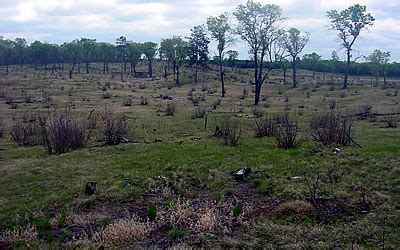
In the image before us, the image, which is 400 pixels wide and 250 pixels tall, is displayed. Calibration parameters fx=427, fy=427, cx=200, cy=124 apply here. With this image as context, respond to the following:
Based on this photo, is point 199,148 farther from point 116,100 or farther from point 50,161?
point 116,100

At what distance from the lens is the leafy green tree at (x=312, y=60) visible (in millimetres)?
94625

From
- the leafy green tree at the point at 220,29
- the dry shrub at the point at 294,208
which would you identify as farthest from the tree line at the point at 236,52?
the dry shrub at the point at 294,208

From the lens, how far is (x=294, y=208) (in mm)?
9102

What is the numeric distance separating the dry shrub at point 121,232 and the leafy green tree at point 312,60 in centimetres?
9141

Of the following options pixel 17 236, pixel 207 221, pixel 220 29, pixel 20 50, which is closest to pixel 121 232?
pixel 207 221

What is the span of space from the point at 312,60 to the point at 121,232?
93818mm

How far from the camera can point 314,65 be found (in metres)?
98.1

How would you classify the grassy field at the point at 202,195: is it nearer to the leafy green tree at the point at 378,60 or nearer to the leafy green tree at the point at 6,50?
the leafy green tree at the point at 378,60

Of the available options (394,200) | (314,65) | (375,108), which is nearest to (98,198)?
(394,200)

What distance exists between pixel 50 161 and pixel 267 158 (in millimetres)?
7462

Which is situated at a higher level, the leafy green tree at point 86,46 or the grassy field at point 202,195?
the leafy green tree at point 86,46

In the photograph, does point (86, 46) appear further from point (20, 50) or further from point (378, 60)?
point (378, 60)

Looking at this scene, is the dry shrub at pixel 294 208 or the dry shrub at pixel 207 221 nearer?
the dry shrub at pixel 207 221

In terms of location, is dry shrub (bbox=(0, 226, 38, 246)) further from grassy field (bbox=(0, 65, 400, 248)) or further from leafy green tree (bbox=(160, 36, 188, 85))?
leafy green tree (bbox=(160, 36, 188, 85))
